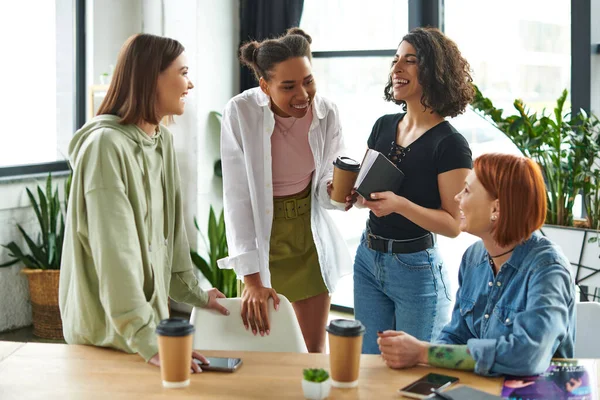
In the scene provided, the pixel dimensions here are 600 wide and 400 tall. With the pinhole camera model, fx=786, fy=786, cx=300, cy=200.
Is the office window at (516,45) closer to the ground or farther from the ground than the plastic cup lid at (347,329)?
farther from the ground

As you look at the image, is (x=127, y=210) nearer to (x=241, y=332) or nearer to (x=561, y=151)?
(x=241, y=332)

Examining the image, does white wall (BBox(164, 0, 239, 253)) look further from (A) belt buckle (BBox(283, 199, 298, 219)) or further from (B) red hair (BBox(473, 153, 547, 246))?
(B) red hair (BBox(473, 153, 547, 246))

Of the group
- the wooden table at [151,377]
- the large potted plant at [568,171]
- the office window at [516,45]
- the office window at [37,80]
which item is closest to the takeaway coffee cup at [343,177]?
the wooden table at [151,377]

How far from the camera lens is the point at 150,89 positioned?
215 cm

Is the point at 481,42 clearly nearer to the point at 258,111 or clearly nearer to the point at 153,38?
the point at 258,111

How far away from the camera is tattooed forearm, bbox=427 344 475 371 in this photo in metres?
1.93

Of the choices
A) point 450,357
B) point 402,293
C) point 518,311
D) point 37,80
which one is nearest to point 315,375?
point 450,357

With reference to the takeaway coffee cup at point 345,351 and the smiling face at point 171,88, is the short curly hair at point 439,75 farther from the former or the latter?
the takeaway coffee cup at point 345,351

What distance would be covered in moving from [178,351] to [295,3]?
347 cm

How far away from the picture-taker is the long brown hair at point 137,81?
2.14 m

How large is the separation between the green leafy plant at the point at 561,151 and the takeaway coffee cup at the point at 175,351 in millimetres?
2154

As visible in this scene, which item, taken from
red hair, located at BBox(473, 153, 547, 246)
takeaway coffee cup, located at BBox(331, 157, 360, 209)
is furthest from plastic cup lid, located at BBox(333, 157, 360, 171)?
red hair, located at BBox(473, 153, 547, 246)

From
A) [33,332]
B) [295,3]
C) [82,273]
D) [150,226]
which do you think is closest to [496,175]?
[150,226]

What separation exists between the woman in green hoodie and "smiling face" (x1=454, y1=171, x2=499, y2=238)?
0.80 meters
